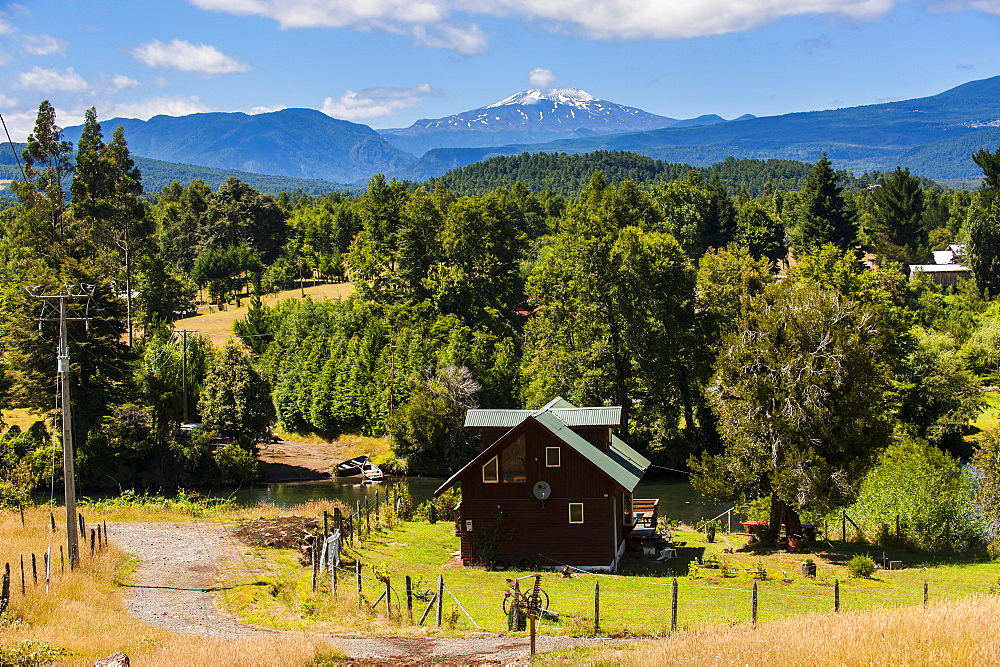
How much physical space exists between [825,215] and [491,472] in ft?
284

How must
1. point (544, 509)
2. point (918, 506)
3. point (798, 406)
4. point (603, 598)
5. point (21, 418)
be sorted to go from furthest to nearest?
point (21, 418), point (918, 506), point (798, 406), point (544, 509), point (603, 598)

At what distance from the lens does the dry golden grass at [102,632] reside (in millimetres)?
18656

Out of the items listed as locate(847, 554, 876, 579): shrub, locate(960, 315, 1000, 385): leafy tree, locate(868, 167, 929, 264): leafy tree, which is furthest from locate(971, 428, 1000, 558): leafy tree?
locate(868, 167, 929, 264): leafy tree

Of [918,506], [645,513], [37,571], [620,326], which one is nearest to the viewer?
[37,571]

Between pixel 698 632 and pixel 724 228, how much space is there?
100680 mm

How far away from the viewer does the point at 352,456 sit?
236 feet

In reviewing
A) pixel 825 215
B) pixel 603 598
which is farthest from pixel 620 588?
pixel 825 215

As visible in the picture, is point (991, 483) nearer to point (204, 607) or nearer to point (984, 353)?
point (204, 607)

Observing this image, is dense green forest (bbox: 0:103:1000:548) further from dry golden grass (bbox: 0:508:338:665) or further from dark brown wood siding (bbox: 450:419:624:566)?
dry golden grass (bbox: 0:508:338:665)

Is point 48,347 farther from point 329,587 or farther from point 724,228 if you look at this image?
point 724,228

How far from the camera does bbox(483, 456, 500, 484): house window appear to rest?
123ft

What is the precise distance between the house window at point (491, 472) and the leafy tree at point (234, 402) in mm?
32247

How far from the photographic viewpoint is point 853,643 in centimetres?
1630

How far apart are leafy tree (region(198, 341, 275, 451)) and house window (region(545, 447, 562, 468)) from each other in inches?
1340
